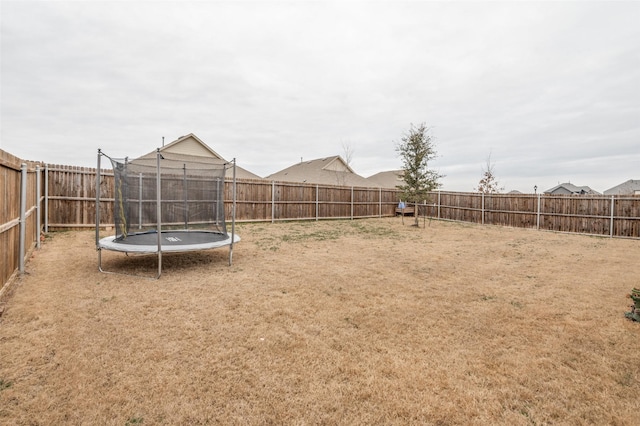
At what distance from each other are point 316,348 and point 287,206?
11.0 m

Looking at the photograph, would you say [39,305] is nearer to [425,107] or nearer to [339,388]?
[339,388]

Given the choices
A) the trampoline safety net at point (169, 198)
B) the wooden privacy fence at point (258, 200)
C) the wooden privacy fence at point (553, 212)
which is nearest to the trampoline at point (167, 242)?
the trampoline safety net at point (169, 198)

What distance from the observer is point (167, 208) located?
700 centimetres

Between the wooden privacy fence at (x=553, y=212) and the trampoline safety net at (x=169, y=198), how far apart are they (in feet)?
44.0

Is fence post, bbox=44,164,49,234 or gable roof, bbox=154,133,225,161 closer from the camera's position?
fence post, bbox=44,164,49,234

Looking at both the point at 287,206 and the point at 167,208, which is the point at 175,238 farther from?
the point at 287,206

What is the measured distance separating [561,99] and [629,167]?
1174cm

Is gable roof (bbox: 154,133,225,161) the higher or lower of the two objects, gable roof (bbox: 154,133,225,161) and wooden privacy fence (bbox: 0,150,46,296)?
the higher

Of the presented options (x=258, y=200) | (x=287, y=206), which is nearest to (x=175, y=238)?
(x=258, y=200)

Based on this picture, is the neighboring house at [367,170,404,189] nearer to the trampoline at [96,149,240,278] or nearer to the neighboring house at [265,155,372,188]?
the neighboring house at [265,155,372,188]

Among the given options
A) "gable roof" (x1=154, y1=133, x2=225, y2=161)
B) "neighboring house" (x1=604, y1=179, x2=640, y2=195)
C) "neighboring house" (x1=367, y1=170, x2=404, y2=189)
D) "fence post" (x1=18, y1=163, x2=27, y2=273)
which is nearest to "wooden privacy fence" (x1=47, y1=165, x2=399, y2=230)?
"fence post" (x1=18, y1=163, x2=27, y2=273)

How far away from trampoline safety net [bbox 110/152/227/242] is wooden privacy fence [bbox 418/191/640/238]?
528 inches

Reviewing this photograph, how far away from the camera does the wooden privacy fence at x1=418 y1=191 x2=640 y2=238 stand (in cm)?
1080

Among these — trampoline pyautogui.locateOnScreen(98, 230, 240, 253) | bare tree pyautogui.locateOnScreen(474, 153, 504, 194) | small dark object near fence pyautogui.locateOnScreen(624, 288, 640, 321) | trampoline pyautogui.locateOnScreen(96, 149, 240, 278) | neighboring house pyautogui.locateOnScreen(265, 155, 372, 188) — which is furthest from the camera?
bare tree pyautogui.locateOnScreen(474, 153, 504, 194)
